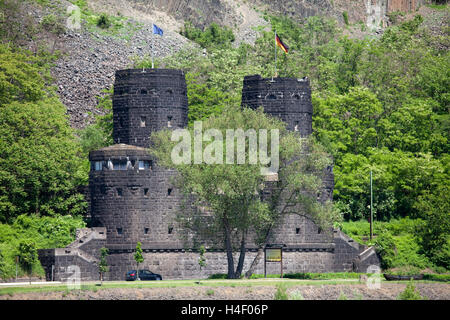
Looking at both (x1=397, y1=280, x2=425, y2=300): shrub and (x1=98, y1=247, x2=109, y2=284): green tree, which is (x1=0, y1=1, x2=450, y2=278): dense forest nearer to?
(x1=98, y1=247, x2=109, y2=284): green tree

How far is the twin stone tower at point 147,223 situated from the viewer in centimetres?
9294

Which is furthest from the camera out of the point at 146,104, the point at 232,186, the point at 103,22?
the point at 103,22

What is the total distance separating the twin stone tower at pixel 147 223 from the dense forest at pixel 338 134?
3.34 m

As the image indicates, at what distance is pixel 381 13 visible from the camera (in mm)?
195375

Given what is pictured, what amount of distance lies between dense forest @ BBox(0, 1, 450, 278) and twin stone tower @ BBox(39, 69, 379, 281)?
11.0 feet

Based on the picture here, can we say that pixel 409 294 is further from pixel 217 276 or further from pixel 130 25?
pixel 130 25

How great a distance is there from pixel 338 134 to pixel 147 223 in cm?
2724

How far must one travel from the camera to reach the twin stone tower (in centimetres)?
9294

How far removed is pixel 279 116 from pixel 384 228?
13.9 metres

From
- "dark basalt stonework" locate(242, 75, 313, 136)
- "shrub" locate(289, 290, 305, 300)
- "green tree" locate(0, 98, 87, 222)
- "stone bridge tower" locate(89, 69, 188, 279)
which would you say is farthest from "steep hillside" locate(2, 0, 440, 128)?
"shrub" locate(289, 290, 305, 300)

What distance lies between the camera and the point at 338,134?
376 feet

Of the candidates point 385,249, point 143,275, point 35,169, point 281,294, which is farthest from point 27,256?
point 385,249

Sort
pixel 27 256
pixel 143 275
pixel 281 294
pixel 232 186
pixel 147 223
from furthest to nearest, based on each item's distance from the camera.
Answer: pixel 147 223 → pixel 143 275 → pixel 27 256 → pixel 232 186 → pixel 281 294
